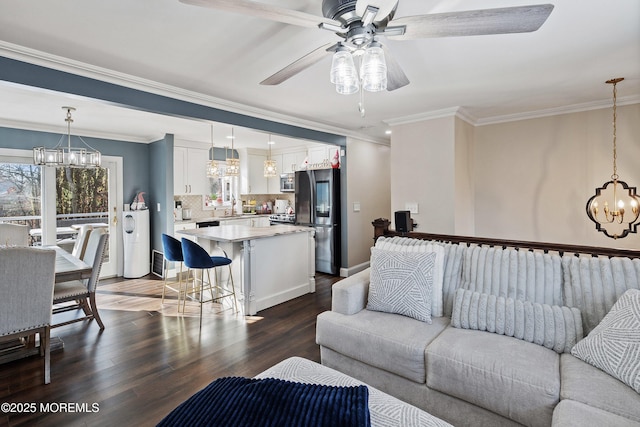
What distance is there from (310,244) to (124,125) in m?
3.24

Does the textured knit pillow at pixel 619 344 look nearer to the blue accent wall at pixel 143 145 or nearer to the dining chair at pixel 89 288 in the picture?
the blue accent wall at pixel 143 145

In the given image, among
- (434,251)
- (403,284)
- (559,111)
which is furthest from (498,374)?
(559,111)

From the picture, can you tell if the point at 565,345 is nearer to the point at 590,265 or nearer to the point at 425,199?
the point at 590,265

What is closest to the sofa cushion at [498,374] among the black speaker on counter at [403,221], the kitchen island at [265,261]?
the black speaker on counter at [403,221]

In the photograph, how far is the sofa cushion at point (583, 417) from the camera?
1.20m

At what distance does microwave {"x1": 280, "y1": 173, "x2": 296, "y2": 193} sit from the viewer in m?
6.40

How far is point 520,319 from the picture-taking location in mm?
1891

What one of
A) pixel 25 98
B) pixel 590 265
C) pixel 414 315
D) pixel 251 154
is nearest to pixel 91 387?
Answer: pixel 414 315

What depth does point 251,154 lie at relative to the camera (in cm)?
689

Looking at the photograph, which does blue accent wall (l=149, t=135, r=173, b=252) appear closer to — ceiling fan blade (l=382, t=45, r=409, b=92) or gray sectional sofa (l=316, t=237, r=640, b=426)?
gray sectional sofa (l=316, t=237, r=640, b=426)

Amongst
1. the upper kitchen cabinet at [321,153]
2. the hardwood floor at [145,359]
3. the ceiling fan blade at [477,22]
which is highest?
the upper kitchen cabinet at [321,153]

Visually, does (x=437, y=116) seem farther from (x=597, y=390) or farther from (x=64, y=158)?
(x=64, y=158)

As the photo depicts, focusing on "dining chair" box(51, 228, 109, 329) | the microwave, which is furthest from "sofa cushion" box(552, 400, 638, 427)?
the microwave

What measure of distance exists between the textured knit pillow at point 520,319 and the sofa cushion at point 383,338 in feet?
0.64
